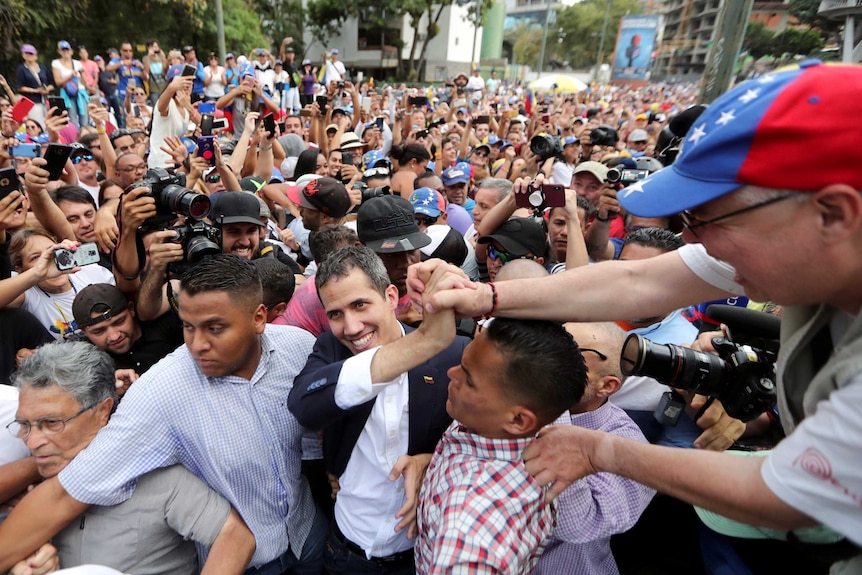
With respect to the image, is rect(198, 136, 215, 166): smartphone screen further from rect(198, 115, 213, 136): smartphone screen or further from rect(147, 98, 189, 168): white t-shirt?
rect(147, 98, 189, 168): white t-shirt

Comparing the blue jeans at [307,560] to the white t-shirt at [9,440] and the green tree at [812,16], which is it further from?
the green tree at [812,16]

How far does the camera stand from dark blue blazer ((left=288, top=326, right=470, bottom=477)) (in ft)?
5.74

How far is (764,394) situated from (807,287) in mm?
725

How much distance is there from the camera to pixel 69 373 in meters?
1.99

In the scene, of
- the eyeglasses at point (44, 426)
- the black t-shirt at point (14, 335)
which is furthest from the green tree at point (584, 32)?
the eyeglasses at point (44, 426)

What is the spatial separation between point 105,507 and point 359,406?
102 cm

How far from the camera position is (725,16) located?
4363 mm

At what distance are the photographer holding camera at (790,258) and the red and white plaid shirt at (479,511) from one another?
1.00ft

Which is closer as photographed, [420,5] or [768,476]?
[768,476]

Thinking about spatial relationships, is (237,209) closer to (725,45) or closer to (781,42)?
(725,45)

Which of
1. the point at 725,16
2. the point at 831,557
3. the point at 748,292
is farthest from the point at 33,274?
the point at 725,16

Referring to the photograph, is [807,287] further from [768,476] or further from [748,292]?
[768,476]

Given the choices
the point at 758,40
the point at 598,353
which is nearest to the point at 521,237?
the point at 598,353

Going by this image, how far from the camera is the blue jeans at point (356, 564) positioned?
1919 mm
